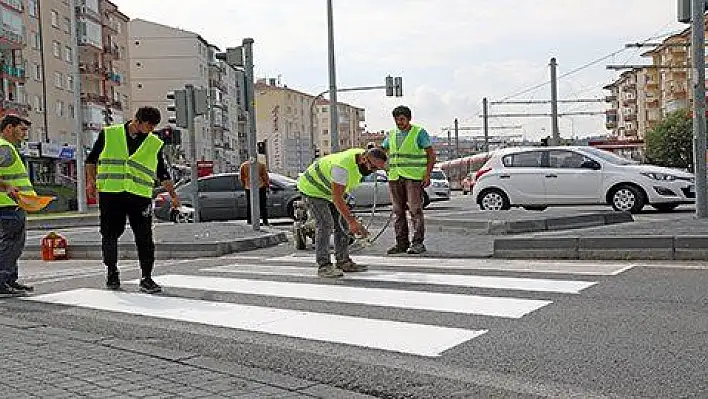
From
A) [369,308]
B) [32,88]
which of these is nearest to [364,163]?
[369,308]

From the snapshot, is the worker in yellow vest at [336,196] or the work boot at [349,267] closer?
the worker in yellow vest at [336,196]

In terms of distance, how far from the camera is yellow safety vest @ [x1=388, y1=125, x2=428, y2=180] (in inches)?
447

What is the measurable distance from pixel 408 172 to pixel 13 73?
60.5 metres

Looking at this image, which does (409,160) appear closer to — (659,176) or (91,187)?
(91,187)

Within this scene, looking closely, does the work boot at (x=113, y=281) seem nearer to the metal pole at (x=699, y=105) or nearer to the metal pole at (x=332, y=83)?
the metal pole at (x=699, y=105)

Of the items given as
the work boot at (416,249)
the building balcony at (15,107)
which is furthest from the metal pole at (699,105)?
the building balcony at (15,107)

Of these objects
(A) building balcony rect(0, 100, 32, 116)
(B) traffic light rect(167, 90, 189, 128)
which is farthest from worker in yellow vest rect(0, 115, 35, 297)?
(A) building balcony rect(0, 100, 32, 116)

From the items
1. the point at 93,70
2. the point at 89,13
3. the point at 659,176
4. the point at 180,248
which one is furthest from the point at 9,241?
the point at 89,13

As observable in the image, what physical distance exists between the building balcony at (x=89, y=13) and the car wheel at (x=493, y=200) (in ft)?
212

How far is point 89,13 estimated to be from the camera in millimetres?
80562

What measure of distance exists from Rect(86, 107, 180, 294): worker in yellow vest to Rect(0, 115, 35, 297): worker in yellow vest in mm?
732

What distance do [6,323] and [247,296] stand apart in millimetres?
2127

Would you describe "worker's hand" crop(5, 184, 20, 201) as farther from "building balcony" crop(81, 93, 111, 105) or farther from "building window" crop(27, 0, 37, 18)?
"building balcony" crop(81, 93, 111, 105)

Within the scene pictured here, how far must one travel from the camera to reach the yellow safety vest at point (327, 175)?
366 inches
